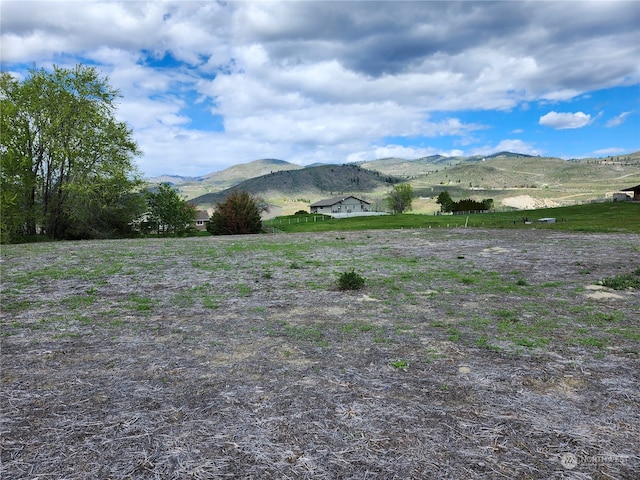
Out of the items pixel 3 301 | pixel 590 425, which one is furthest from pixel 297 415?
pixel 3 301

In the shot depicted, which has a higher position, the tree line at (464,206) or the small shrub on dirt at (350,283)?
the tree line at (464,206)

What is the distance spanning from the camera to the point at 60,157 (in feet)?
113

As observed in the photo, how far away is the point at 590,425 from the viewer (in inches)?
181

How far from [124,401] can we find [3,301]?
8.50m

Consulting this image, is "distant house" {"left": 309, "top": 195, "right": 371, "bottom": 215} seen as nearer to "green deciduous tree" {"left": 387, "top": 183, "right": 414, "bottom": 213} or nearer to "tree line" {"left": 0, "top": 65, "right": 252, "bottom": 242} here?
"green deciduous tree" {"left": 387, "top": 183, "right": 414, "bottom": 213}

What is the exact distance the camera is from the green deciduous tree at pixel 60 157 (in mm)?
31719

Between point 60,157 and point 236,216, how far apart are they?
2636 centimetres

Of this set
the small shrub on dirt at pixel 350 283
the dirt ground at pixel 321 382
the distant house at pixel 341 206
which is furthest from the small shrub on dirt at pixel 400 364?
the distant house at pixel 341 206

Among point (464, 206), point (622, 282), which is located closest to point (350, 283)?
point (622, 282)

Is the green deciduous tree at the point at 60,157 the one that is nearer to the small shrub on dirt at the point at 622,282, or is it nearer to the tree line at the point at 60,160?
the tree line at the point at 60,160

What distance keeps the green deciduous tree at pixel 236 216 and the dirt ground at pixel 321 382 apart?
4570cm

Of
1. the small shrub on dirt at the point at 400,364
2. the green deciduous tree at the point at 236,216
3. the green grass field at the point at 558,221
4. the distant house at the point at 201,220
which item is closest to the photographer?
the small shrub on dirt at the point at 400,364

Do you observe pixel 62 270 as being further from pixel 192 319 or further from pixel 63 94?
pixel 63 94

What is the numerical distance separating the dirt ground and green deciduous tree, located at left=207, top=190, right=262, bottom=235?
4570cm
